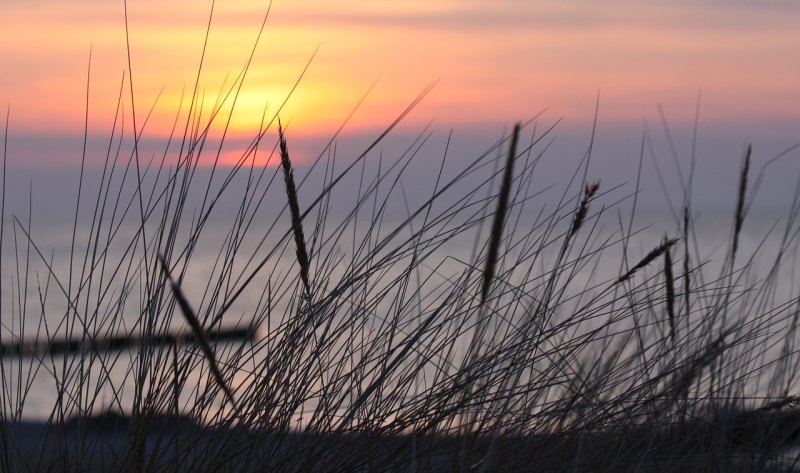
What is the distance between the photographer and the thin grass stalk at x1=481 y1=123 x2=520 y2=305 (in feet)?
4.83

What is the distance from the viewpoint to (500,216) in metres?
1.48

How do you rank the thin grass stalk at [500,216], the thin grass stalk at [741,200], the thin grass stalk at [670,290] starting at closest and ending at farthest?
the thin grass stalk at [500,216] → the thin grass stalk at [670,290] → the thin grass stalk at [741,200]

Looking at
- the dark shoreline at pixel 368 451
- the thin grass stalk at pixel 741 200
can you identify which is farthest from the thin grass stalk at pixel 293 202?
the thin grass stalk at pixel 741 200

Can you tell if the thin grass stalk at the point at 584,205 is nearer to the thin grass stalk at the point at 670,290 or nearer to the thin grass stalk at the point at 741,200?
the thin grass stalk at the point at 670,290

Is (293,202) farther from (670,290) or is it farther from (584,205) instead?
(670,290)

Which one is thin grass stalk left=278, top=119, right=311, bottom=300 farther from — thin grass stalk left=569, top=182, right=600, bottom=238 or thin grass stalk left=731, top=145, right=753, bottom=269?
thin grass stalk left=731, top=145, right=753, bottom=269

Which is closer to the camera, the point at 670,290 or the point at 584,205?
the point at 584,205

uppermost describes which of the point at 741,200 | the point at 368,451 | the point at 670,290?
the point at 741,200

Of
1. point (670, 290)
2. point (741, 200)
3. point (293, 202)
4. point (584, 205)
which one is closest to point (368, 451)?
point (293, 202)

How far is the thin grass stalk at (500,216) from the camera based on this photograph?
1.47 metres

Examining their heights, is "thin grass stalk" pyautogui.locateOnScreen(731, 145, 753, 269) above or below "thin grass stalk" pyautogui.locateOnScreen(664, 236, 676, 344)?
above

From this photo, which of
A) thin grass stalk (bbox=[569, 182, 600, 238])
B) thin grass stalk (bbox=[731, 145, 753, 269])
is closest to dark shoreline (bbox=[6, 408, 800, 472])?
thin grass stalk (bbox=[569, 182, 600, 238])

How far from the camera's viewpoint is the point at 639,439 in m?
1.51

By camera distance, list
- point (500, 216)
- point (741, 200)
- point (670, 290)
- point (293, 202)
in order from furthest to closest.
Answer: point (741, 200) → point (670, 290) → point (500, 216) → point (293, 202)
